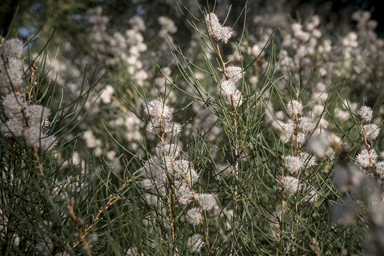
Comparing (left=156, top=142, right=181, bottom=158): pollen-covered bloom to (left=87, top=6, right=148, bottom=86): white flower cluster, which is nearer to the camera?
(left=156, top=142, right=181, bottom=158): pollen-covered bloom

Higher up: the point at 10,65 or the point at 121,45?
the point at 121,45

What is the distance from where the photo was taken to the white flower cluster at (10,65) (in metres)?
0.26

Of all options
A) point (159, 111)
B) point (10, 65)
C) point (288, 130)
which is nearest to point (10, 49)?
point (10, 65)

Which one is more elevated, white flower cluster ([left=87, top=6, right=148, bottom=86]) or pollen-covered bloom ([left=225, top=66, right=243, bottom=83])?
white flower cluster ([left=87, top=6, right=148, bottom=86])

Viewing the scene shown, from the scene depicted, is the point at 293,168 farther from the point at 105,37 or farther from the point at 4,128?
the point at 105,37

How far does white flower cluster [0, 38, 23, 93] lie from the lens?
10.3 inches

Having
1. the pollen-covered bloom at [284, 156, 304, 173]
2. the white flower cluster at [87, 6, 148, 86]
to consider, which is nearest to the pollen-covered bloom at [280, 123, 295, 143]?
the pollen-covered bloom at [284, 156, 304, 173]

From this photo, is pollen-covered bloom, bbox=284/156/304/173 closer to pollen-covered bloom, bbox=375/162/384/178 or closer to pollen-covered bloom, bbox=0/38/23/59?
pollen-covered bloom, bbox=375/162/384/178

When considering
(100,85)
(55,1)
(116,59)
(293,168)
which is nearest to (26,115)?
(293,168)

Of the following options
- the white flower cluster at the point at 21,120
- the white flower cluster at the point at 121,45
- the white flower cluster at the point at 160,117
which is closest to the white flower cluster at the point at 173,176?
the white flower cluster at the point at 160,117

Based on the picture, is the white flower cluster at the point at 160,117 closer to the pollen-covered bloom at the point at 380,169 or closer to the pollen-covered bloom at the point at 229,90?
the pollen-covered bloom at the point at 229,90

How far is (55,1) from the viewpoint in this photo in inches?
48.8

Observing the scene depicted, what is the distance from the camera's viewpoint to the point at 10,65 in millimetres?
270

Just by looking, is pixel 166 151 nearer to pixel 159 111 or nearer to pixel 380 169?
pixel 159 111
